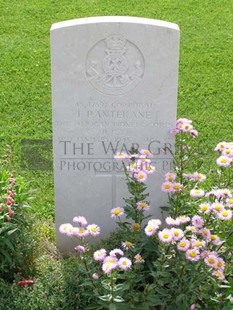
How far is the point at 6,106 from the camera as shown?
6.73 meters

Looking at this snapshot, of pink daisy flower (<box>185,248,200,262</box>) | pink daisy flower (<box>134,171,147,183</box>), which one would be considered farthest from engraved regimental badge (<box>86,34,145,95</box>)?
pink daisy flower (<box>185,248,200,262</box>)

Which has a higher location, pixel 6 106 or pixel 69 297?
pixel 6 106

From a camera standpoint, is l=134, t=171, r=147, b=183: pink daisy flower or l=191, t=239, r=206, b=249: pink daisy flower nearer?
l=191, t=239, r=206, b=249: pink daisy flower

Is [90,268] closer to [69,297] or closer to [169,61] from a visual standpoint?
[69,297]

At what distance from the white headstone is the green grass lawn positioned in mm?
802

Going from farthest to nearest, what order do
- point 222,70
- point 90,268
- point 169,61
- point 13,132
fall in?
point 222,70 → point 13,132 → point 169,61 → point 90,268

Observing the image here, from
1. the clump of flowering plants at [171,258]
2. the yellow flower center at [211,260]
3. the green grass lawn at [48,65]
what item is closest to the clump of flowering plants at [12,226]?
the clump of flowering plants at [171,258]

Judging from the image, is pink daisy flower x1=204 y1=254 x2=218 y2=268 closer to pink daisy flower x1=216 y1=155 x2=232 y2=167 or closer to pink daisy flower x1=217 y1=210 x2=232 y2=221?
pink daisy flower x1=217 y1=210 x2=232 y2=221

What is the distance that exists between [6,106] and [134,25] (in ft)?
9.94

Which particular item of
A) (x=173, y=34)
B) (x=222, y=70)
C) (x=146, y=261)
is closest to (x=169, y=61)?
(x=173, y=34)

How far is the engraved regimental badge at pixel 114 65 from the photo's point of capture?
13.3ft

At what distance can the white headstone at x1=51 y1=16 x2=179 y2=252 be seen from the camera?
13.2 ft

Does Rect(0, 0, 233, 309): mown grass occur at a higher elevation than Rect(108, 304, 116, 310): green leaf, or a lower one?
higher

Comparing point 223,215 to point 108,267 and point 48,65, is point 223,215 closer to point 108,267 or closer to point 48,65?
point 108,267
